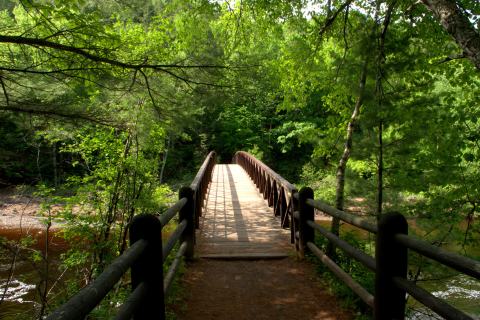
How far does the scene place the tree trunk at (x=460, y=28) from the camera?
152 inches

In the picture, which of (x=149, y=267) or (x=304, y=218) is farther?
(x=304, y=218)

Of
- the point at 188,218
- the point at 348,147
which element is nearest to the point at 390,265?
the point at 188,218

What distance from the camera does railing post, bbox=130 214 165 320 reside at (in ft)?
8.80

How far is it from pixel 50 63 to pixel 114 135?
5138mm

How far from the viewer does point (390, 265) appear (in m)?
2.70

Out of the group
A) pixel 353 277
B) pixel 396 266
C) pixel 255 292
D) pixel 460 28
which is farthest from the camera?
pixel 353 277

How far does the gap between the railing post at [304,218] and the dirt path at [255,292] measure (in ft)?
0.95

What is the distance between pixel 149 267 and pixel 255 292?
190 centimetres

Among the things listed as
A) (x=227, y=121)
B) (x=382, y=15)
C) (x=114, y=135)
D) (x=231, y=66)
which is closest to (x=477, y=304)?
(x=382, y=15)

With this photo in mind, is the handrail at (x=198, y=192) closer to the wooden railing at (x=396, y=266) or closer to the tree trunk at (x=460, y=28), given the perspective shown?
the wooden railing at (x=396, y=266)

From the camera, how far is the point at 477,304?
9.01 meters

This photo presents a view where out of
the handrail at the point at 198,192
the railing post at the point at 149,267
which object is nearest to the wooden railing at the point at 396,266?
the railing post at the point at 149,267

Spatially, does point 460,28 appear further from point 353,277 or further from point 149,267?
point 149,267

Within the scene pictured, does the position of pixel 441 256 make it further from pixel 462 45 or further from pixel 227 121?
pixel 227 121
